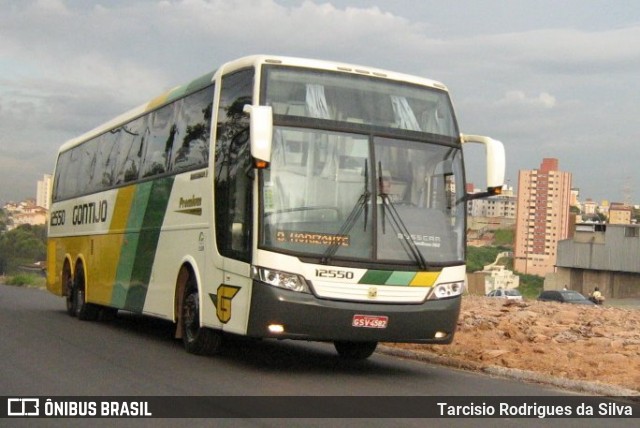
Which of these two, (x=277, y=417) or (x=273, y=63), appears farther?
(x=273, y=63)

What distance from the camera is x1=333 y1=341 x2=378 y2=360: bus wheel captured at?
14031 millimetres

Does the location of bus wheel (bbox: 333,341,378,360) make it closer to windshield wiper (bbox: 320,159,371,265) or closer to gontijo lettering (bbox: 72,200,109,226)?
windshield wiper (bbox: 320,159,371,265)

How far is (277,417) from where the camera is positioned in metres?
8.68

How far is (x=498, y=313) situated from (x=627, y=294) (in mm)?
70939

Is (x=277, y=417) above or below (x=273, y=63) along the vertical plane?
below

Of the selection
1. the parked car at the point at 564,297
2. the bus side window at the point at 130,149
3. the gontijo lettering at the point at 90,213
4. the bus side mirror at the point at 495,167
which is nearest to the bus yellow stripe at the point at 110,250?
the bus side window at the point at 130,149

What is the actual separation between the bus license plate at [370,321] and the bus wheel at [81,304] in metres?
10.7

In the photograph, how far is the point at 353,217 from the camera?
1171 cm

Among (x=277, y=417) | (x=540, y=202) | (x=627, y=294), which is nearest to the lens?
(x=277, y=417)

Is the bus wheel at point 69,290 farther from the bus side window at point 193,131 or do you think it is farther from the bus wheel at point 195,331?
the bus wheel at point 195,331

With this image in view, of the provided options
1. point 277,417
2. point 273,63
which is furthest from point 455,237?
point 277,417

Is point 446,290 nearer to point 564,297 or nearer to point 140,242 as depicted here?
point 140,242

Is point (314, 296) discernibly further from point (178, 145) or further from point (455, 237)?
point (178, 145)

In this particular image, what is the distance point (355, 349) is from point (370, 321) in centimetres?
273
